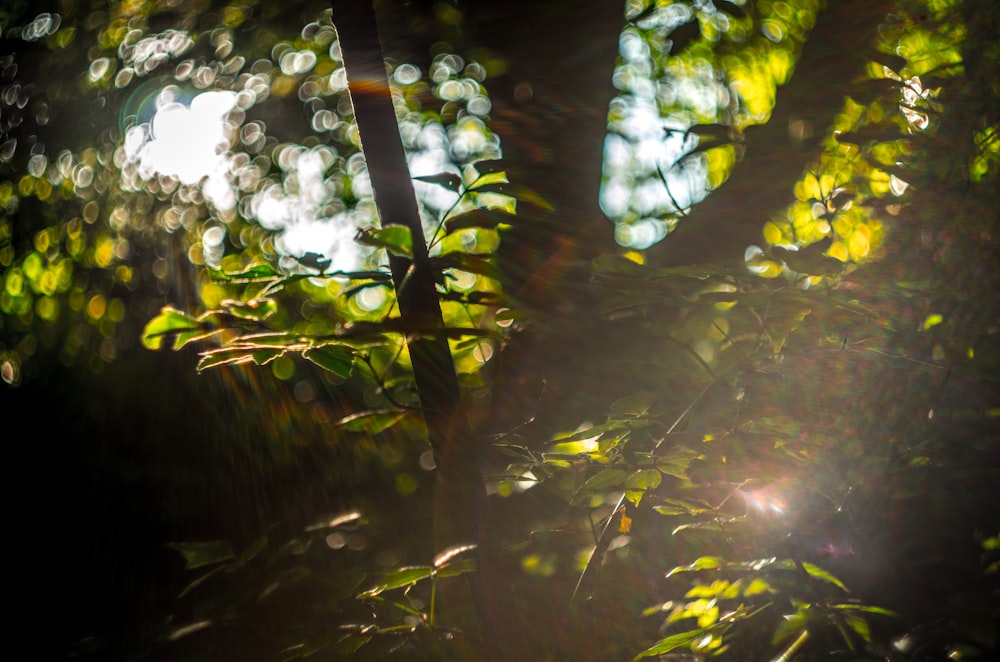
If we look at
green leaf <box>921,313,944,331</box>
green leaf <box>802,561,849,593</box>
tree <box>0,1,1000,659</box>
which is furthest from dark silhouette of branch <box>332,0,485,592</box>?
green leaf <box>921,313,944,331</box>

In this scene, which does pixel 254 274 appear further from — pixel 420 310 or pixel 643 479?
pixel 643 479

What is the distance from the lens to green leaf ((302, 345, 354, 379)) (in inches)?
20.4

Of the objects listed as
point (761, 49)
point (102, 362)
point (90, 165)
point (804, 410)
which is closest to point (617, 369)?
point (804, 410)

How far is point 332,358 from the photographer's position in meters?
0.53

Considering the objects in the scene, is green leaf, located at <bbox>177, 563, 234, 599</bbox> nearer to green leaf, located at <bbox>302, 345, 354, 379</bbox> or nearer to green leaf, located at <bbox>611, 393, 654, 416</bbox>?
green leaf, located at <bbox>302, 345, 354, 379</bbox>

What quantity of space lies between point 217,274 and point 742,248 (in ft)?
2.68

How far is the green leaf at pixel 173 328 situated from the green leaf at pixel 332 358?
14 centimetres

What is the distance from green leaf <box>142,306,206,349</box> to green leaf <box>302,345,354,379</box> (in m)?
0.14

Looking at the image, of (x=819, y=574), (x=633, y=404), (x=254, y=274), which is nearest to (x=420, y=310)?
(x=254, y=274)

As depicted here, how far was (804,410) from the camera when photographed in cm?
73

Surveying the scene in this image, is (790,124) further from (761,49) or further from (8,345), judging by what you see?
(8,345)

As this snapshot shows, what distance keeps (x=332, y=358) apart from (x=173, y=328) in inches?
7.1

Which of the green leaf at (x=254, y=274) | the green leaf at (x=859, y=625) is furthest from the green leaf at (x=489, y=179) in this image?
the green leaf at (x=859, y=625)

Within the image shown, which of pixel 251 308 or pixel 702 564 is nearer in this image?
pixel 251 308
